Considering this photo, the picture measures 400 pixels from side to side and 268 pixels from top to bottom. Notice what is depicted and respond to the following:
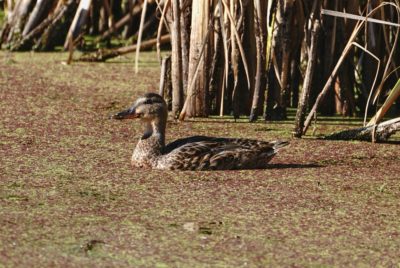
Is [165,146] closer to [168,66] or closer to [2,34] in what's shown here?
[168,66]

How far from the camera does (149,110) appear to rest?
19.3 feet

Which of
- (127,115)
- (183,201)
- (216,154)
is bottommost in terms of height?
(183,201)

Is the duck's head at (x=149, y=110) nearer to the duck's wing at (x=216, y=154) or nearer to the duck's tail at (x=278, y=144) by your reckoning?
the duck's wing at (x=216, y=154)

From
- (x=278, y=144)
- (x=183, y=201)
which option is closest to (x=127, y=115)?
(x=278, y=144)

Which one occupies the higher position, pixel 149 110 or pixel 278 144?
pixel 149 110

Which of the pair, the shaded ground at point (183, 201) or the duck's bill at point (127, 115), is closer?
the shaded ground at point (183, 201)

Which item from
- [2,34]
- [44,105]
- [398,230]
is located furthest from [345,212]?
[2,34]

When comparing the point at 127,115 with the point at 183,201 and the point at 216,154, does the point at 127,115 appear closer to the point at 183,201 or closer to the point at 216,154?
the point at 216,154

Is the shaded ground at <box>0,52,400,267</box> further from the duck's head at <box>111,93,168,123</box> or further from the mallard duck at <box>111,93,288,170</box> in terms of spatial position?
the duck's head at <box>111,93,168,123</box>

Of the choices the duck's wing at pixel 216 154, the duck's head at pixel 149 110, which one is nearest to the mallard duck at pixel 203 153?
the duck's wing at pixel 216 154

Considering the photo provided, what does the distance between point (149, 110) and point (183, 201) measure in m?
1.03

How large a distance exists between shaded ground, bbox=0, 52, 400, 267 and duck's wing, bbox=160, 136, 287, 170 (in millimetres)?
69

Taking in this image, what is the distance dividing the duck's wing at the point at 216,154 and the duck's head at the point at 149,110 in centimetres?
23

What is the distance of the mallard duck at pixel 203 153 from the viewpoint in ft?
18.2
